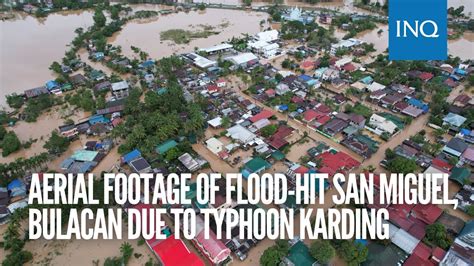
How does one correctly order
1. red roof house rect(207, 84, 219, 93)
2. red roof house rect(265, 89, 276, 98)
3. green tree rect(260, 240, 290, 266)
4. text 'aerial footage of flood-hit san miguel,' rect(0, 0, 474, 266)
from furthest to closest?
red roof house rect(207, 84, 219, 93)
red roof house rect(265, 89, 276, 98)
text 'aerial footage of flood-hit san miguel,' rect(0, 0, 474, 266)
green tree rect(260, 240, 290, 266)

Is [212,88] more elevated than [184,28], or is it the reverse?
[184,28]

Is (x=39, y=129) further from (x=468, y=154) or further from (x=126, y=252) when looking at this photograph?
(x=468, y=154)

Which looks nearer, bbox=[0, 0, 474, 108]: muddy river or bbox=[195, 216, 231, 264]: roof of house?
bbox=[195, 216, 231, 264]: roof of house

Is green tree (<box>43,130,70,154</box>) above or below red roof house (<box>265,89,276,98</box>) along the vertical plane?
below

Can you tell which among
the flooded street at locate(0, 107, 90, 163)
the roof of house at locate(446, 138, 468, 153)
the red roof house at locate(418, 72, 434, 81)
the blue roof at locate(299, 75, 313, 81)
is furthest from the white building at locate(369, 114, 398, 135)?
the flooded street at locate(0, 107, 90, 163)

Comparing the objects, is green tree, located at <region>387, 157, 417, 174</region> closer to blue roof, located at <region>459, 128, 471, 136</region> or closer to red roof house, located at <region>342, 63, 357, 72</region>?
blue roof, located at <region>459, 128, 471, 136</region>

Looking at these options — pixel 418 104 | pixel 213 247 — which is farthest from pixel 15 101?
pixel 418 104
